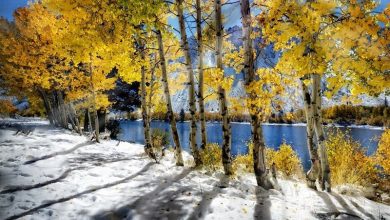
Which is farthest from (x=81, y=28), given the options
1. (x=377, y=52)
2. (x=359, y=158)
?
(x=359, y=158)

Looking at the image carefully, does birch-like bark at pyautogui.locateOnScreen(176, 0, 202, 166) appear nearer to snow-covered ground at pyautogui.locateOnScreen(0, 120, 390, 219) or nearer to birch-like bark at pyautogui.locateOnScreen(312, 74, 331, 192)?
snow-covered ground at pyautogui.locateOnScreen(0, 120, 390, 219)

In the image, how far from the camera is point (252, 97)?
849 cm

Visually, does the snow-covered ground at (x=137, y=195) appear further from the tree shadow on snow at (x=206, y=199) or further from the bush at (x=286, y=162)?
the bush at (x=286, y=162)

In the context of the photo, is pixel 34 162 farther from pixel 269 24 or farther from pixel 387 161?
pixel 387 161

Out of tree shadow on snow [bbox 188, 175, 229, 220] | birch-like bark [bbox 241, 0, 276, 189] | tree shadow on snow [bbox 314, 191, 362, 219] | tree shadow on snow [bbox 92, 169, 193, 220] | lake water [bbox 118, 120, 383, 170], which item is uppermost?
birch-like bark [bbox 241, 0, 276, 189]

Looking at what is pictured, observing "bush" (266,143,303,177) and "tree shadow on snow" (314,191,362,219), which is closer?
"tree shadow on snow" (314,191,362,219)

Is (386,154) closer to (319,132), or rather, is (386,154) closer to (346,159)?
(346,159)

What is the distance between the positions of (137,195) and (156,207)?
0.90m

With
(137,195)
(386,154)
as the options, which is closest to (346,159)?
(386,154)

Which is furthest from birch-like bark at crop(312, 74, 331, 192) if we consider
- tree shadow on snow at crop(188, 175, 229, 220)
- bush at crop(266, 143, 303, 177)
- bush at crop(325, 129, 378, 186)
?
bush at crop(266, 143, 303, 177)

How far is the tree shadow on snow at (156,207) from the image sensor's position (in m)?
5.59

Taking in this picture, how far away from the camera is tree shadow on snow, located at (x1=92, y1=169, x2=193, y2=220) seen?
5594 millimetres

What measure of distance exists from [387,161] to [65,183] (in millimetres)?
18074

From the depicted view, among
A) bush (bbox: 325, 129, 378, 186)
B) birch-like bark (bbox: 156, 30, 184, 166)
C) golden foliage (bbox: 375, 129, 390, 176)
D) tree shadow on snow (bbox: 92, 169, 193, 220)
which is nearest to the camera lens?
tree shadow on snow (bbox: 92, 169, 193, 220)
